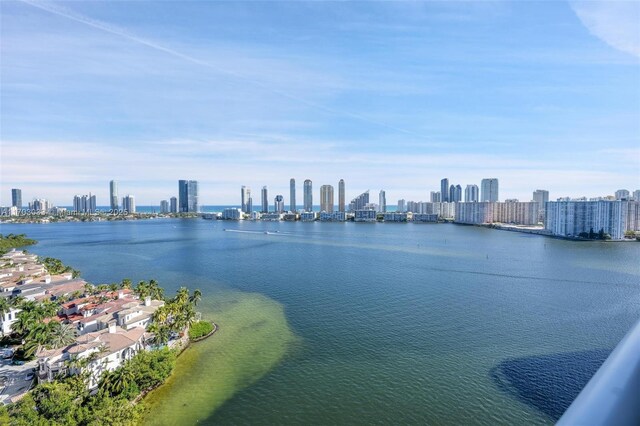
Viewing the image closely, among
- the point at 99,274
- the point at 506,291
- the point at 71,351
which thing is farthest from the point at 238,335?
the point at 99,274

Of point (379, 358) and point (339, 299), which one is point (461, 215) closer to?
point (339, 299)

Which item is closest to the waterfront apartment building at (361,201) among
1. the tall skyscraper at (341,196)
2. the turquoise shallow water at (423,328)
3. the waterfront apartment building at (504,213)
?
the tall skyscraper at (341,196)

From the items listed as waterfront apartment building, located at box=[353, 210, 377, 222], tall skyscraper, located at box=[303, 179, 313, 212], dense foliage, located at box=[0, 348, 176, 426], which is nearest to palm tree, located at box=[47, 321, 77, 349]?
dense foliage, located at box=[0, 348, 176, 426]

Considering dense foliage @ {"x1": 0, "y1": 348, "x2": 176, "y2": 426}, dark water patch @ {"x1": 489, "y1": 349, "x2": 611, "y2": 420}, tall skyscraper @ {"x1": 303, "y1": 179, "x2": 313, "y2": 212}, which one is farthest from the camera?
tall skyscraper @ {"x1": 303, "y1": 179, "x2": 313, "y2": 212}

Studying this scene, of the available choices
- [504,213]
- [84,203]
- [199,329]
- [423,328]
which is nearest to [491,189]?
[504,213]

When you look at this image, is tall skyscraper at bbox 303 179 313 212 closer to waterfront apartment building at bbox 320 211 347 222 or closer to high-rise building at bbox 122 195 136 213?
waterfront apartment building at bbox 320 211 347 222

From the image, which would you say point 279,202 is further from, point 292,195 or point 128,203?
point 128,203

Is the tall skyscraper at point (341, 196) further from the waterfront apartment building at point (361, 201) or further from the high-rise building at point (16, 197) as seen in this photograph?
the high-rise building at point (16, 197)
